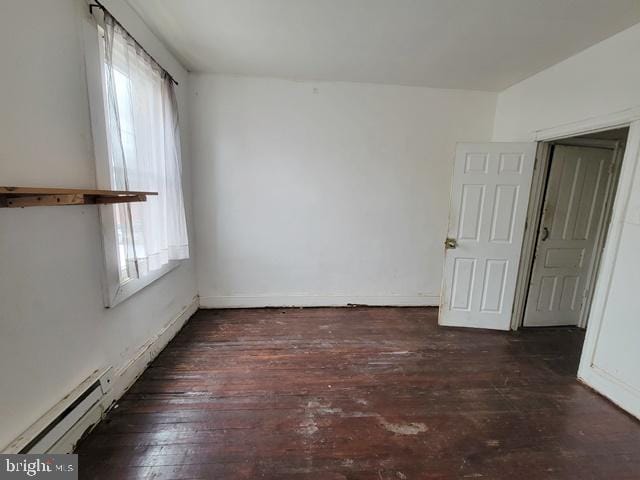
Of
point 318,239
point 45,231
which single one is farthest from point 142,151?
point 318,239

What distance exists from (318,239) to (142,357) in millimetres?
1999

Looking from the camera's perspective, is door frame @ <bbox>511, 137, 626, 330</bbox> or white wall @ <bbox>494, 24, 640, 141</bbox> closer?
white wall @ <bbox>494, 24, 640, 141</bbox>

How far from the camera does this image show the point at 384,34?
1957 millimetres

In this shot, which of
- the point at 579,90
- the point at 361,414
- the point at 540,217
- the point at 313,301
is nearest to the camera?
the point at 361,414

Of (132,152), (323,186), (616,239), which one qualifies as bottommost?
(616,239)

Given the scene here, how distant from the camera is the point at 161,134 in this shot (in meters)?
2.09

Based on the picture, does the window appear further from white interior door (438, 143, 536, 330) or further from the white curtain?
white interior door (438, 143, 536, 330)

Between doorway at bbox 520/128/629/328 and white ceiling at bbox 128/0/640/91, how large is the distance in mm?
924

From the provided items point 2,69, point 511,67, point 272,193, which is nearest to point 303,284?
point 272,193

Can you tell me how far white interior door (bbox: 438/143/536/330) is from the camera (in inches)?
100

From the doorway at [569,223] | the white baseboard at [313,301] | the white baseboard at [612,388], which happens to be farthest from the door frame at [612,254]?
the white baseboard at [313,301]

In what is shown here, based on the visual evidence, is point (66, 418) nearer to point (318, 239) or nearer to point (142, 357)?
point (142, 357)

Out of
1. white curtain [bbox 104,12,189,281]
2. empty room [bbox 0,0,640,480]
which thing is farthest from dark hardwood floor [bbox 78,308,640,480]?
white curtain [bbox 104,12,189,281]

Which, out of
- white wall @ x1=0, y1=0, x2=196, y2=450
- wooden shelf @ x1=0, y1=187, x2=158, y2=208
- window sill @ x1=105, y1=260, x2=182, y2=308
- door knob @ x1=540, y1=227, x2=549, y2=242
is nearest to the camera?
wooden shelf @ x1=0, y1=187, x2=158, y2=208
